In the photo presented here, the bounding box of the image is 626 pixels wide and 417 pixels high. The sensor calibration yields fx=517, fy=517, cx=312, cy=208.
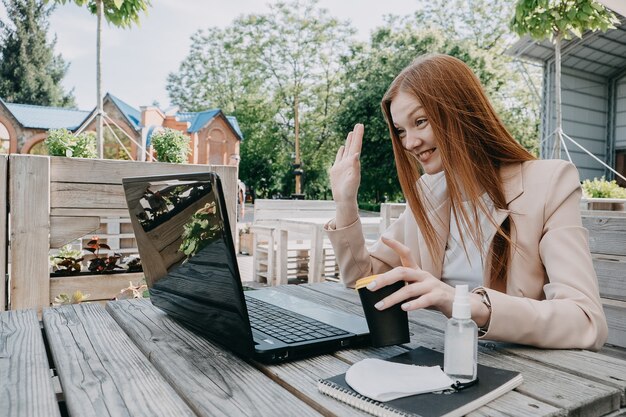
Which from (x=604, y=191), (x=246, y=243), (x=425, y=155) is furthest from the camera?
(x=246, y=243)

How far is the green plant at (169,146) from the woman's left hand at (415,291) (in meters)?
2.36

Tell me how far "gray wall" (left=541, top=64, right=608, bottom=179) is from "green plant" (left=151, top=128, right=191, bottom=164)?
1209 cm

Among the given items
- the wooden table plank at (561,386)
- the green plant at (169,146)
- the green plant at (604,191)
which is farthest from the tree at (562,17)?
the wooden table plank at (561,386)

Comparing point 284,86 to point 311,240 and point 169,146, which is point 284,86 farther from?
point 169,146

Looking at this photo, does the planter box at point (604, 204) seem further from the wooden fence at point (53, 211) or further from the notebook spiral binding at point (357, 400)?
the notebook spiral binding at point (357, 400)

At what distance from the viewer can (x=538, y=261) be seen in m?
1.35

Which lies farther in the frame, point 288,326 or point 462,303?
point 288,326

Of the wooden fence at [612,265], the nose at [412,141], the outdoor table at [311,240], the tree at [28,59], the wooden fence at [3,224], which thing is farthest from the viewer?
the tree at [28,59]

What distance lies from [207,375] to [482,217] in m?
0.95

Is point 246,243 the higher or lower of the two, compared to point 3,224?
lower

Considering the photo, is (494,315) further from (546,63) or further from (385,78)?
(385,78)

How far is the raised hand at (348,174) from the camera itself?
4.75ft

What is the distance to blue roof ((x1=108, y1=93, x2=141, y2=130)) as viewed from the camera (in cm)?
2016

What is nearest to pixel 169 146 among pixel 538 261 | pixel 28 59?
pixel 538 261
